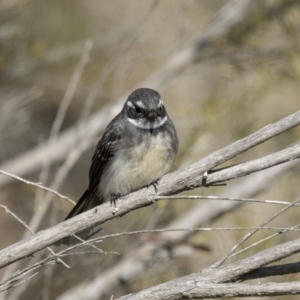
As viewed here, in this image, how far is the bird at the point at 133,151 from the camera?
4402mm

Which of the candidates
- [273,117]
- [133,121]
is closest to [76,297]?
[133,121]

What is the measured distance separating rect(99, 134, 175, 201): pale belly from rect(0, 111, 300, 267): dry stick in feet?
2.98

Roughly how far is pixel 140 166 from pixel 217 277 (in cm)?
169

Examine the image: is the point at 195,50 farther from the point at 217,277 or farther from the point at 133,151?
the point at 217,277

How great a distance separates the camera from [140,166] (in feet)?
14.4

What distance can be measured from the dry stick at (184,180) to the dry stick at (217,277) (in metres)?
0.40

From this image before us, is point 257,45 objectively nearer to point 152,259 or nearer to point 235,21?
point 235,21

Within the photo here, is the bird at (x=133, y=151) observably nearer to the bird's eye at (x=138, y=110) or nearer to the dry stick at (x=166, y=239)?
the bird's eye at (x=138, y=110)

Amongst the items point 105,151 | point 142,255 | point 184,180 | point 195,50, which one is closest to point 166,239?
point 142,255

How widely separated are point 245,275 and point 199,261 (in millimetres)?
2766

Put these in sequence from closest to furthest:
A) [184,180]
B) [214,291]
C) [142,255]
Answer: [214,291]
[184,180]
[142,255]

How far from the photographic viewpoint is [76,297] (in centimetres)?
498

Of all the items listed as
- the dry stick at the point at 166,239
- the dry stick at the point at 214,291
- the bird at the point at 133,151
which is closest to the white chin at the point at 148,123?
the bird at the point at 133,151

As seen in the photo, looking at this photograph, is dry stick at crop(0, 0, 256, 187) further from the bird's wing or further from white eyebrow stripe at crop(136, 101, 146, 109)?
white eyebrow stripe at crop(136, 101, 146, 109)
